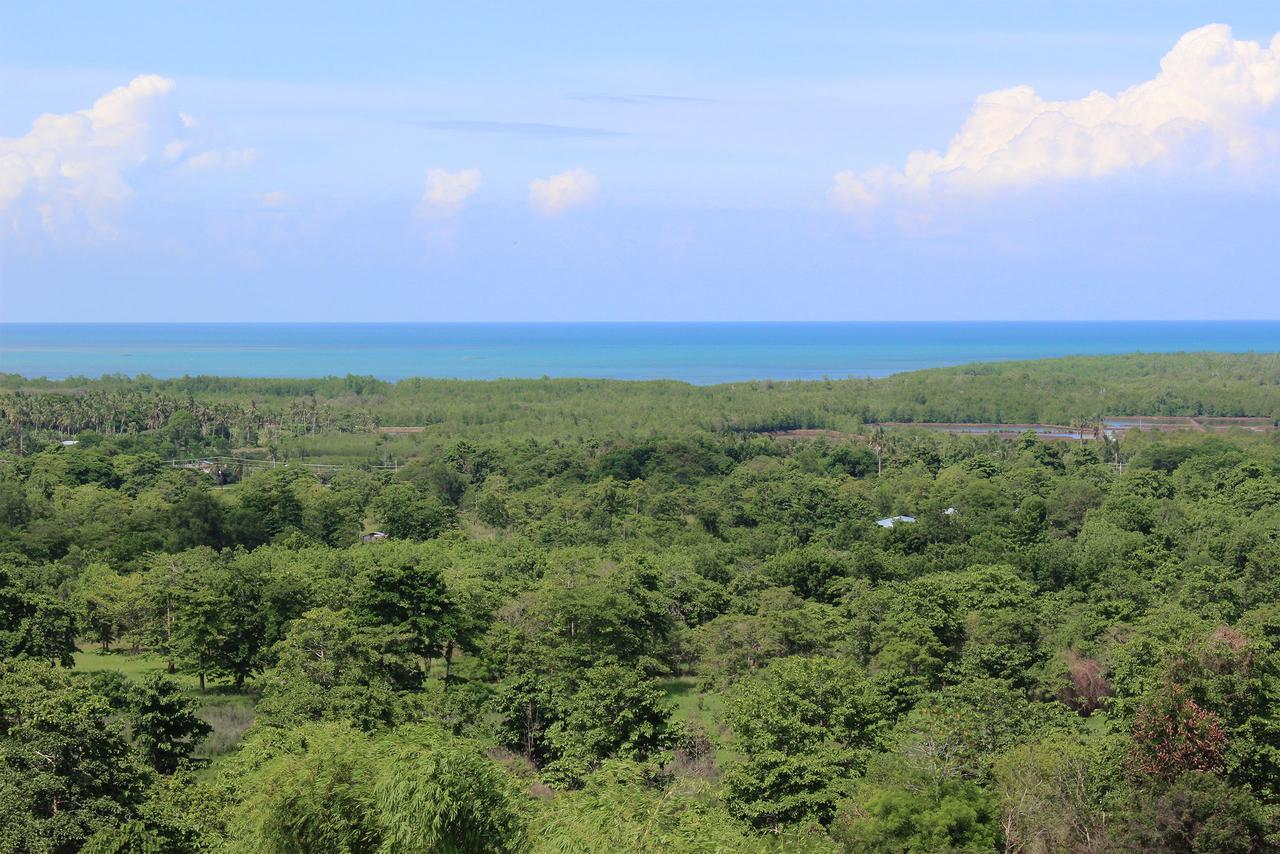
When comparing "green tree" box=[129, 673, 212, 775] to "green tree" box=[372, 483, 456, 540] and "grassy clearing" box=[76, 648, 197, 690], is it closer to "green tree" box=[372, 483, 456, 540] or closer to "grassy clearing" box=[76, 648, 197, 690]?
"grassy clearing" box=[76, 648, 197, 690]

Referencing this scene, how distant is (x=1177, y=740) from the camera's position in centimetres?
1823

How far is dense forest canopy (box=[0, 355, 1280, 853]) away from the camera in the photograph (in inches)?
651

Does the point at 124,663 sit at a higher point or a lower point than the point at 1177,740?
lower

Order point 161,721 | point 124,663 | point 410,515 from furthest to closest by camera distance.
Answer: point 410,515 < point 124,663 < point 161,721

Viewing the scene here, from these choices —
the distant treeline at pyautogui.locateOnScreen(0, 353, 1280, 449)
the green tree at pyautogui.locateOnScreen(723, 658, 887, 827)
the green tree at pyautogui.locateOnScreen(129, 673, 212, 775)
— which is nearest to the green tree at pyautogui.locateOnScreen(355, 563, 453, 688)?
the green tree at pyautogui.locateOnScreen(129, 673, 212, 775)

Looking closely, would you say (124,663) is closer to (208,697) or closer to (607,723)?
(208,697)

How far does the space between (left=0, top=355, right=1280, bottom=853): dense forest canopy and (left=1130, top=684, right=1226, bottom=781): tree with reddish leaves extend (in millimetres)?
48

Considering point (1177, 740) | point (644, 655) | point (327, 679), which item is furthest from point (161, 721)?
point (1177, 740)

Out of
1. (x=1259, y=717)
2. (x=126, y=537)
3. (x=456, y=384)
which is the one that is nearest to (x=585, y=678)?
(x=1259, y=717)

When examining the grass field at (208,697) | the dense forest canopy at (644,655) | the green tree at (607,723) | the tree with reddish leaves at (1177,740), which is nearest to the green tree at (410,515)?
the dense forest canopy at (644,655)

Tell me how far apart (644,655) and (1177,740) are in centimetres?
1222

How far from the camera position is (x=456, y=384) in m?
104

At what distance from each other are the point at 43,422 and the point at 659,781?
67275 mm

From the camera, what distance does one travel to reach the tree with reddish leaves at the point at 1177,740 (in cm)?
1809
